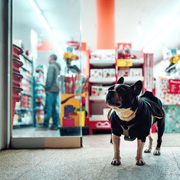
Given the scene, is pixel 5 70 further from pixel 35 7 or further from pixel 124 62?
pixel 35 7

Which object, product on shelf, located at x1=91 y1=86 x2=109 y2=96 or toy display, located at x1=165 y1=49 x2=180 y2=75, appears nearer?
product on shelf, located at x1=91 y1=86 x2=109 y2=96

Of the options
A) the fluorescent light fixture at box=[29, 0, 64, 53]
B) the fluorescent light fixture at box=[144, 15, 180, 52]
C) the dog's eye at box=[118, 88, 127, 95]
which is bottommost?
the dog's eye at box=[118, 88, 127, 95]

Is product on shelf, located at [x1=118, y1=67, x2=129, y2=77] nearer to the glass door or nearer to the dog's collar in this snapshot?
the glass door

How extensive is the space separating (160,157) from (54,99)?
3.40m

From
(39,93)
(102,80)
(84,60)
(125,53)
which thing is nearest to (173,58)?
(125,53)

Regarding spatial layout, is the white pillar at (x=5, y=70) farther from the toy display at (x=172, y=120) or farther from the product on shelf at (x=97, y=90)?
the toy display at (x=172, y=120)

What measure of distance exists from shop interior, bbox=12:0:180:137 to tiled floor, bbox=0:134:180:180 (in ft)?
2.14

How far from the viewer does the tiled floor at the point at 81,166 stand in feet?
5.27

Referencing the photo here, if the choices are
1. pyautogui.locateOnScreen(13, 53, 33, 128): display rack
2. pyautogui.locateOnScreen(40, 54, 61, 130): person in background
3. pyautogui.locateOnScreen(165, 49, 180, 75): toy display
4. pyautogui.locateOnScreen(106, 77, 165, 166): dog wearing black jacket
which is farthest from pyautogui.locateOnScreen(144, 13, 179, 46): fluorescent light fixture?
pyautogui.locateOnScreen(106, 77, 165, 166): dog wearing black jacket

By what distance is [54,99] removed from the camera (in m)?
5.28

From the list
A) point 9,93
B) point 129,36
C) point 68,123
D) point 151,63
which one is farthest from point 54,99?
point 129,36

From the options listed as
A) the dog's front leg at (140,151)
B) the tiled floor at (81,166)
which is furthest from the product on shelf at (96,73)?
the dog's front leg at (140,151)

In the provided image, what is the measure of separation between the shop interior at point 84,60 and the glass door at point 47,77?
0.04ft

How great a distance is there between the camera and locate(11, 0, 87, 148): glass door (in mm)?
3015
